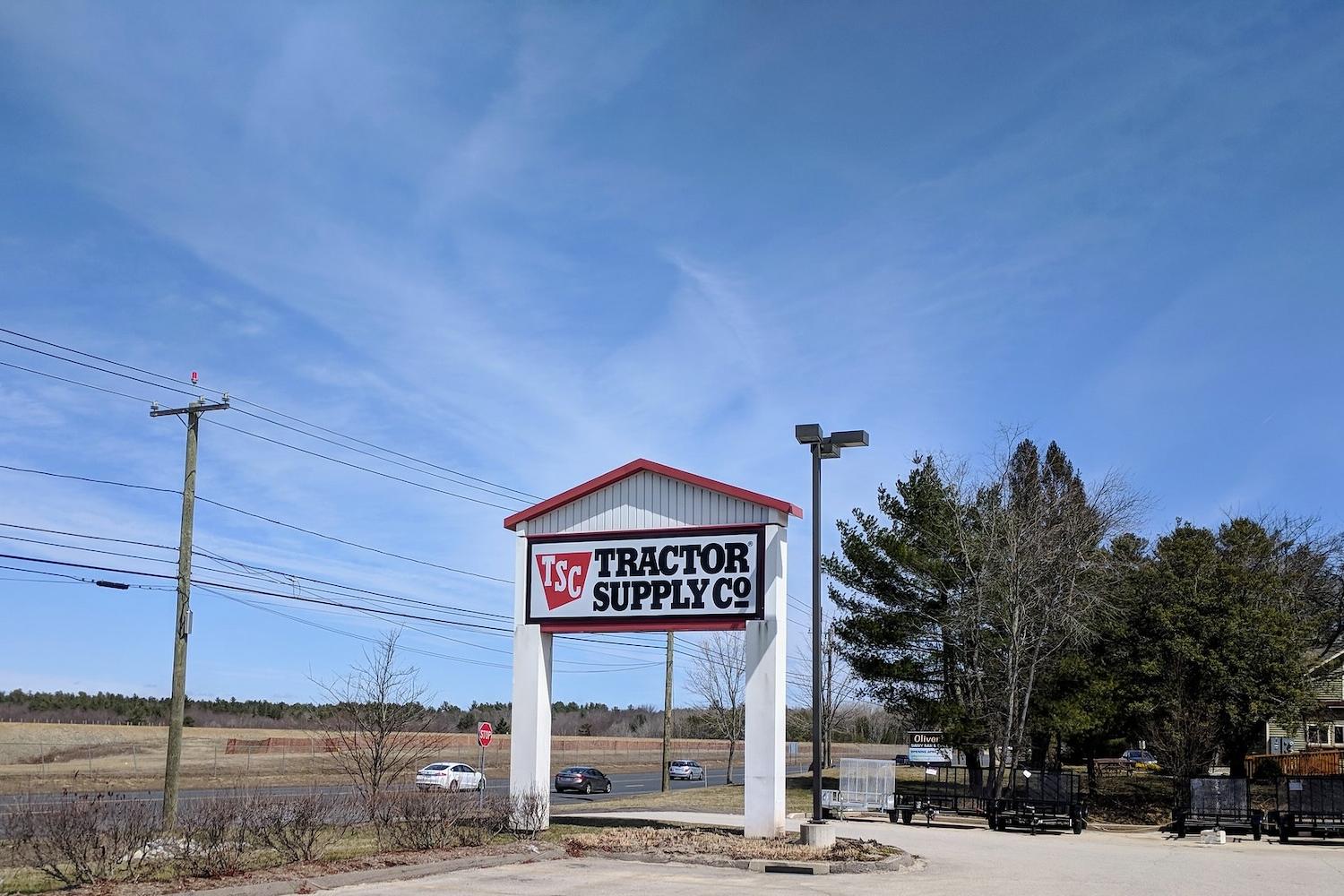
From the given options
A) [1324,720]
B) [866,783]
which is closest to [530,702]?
[866,783]

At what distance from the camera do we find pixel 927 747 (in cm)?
5678

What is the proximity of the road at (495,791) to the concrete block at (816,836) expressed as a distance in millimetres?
11882

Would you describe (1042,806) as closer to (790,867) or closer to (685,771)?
(790,867)

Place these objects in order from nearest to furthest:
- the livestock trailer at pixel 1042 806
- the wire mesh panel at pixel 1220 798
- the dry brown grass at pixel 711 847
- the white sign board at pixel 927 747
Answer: the dry brown grass at pixel 711 847
the wire mesh panel at pixel 1220 798
the livestock trailer at pixel 1042 806
the white sign board at pixel 927 747

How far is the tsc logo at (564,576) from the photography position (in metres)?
23.1

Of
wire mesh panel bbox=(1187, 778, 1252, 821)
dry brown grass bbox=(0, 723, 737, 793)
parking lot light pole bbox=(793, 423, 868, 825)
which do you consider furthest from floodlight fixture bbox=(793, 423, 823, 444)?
dry brown grass bbox=(0, 723, 737, 793)

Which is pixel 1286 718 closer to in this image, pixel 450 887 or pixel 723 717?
pixel 723 717

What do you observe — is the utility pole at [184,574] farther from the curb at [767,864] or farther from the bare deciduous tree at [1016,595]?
the bare deciduous tree at [1016,595]

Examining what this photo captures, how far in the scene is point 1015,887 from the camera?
54.9 ft

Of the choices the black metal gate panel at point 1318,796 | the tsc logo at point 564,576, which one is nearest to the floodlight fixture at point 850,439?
the tsc logo at point 564,576

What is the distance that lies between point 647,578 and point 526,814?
187 inches

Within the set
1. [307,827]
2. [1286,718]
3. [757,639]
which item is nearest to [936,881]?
[757,639]

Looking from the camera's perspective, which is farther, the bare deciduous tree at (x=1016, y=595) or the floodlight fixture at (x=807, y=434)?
Result: the bare deciduous tree at (x=1016, y=595)

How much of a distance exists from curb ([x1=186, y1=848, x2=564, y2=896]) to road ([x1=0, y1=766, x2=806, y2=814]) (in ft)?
35.2
